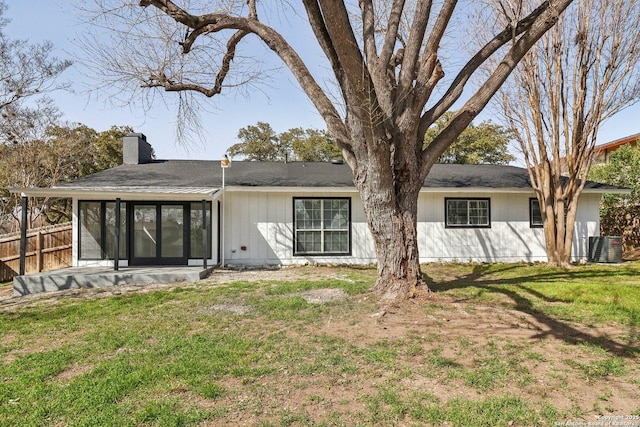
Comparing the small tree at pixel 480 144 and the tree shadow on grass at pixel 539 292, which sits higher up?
the small tree at pixel 480 144

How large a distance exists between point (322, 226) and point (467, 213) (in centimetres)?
460

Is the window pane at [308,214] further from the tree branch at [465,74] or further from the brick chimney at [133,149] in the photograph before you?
the brick chimney at [133,149]

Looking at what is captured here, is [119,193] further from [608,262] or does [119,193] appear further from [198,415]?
[608,262]

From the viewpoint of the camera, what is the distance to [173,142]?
793 cm

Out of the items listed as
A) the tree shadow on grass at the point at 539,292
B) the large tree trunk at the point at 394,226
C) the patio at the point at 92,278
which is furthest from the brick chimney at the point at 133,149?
the tree shadow on grass at the point at 539,292

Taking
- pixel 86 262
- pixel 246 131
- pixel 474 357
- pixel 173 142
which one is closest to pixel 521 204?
pixel 474 357

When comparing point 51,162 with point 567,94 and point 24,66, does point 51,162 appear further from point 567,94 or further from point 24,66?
point 567,94

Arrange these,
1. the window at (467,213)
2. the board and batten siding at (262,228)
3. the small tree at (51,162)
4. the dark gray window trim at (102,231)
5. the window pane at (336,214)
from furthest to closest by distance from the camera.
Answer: the small tree at (51,162) → the window at (467,213) → the window pane at (336,214) → the board and batten siding at (262,228) → the dark gray window trim at (102,231)

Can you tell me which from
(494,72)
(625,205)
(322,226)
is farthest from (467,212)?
(625,205)

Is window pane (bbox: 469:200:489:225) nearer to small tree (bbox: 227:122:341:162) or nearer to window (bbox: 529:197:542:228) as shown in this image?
window (bbox: 529:197:542:228)

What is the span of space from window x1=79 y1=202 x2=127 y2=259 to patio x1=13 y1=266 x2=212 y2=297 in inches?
44.3

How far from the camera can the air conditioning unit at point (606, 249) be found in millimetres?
10961

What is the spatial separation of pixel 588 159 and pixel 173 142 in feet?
34.4

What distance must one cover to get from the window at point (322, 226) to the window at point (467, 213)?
3205 millimetres
